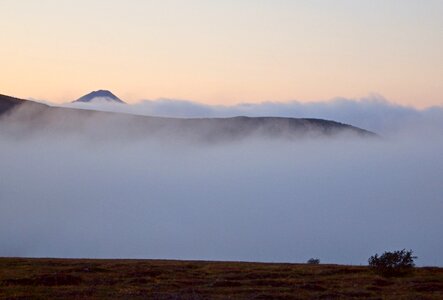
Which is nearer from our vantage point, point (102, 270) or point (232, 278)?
point (232, 278)

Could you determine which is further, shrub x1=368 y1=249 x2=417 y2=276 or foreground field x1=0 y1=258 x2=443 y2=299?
shrub x1=368 y1=249 x2=417 y2=276

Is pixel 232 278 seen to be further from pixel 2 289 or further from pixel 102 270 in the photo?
pixel 2 289

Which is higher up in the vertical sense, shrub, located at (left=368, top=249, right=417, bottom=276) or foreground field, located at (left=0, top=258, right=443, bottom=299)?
shrub, located at (left=368, top=249, right=417, bottom=276)

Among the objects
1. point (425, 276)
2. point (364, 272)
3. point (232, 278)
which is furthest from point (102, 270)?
point (425, 276)

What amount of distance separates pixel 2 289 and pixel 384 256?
1155 inches

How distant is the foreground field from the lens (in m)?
41.5

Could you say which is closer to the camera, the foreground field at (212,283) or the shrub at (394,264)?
the foreground field at (212,283)

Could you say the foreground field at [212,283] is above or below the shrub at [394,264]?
below

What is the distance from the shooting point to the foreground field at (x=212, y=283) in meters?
41.5

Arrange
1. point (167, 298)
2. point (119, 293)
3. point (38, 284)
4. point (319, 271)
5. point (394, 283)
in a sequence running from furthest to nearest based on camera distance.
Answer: point (319, 271) → point (394, 283) → point (38, 284) → point (119, 293) → point (167, 298)

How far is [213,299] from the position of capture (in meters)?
39.4

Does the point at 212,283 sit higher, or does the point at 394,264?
the point at 394,264

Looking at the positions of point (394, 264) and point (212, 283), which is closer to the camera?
point (212, 283)

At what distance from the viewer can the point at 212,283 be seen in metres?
48.4
